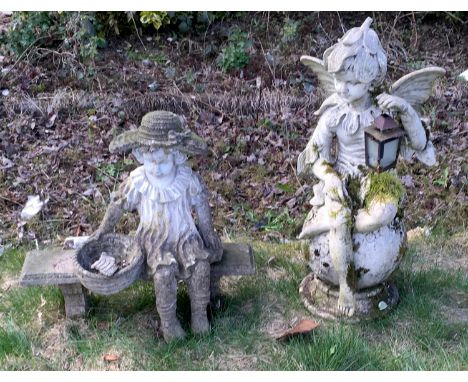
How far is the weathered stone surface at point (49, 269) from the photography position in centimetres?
416

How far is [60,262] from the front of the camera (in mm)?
4281

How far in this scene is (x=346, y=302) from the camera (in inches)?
166

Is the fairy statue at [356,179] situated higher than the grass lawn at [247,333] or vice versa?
the fairy statue at [356,179]

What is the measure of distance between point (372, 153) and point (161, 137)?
45.0 inches

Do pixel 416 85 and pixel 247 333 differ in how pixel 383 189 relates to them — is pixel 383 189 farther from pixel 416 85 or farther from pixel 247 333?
pixel 247 333

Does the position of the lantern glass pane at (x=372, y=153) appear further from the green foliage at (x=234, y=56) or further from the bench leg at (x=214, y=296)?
the green foliage at (x=234, y=56)

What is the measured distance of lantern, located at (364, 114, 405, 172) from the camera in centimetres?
366

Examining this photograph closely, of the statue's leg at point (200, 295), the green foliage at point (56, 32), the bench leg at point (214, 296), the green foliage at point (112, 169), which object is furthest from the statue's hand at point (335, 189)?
the green foliage at point (56, 32)

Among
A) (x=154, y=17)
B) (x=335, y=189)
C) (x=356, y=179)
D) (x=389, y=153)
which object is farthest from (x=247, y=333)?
(x=154, y=17)

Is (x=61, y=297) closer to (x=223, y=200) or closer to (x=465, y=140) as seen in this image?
(x=223, y=200)

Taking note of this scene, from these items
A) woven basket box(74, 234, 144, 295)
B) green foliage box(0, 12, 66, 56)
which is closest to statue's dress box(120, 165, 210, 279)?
woven basket box(74, 234, 144, 295)

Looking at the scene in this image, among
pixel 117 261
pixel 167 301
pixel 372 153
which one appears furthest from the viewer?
pixel 117 261

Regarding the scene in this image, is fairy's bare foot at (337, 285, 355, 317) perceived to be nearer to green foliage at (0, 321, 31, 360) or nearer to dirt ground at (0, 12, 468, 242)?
dirt ground at (0, 12, 468, 242)

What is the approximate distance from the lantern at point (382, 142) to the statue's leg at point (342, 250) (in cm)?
36
